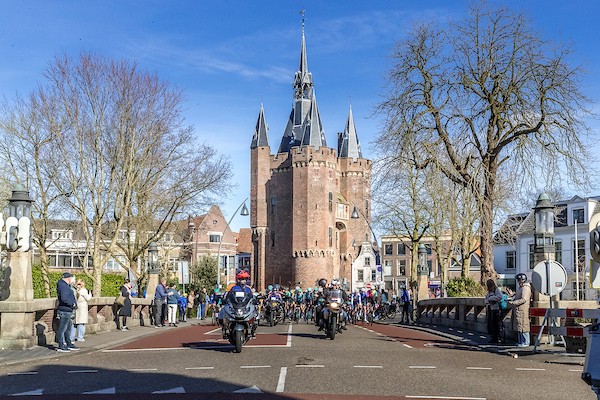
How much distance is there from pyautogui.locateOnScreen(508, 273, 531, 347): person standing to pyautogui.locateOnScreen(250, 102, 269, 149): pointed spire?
280 feet

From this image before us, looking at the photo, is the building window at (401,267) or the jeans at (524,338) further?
the building window at (401,267)

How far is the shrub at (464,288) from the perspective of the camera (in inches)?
1072

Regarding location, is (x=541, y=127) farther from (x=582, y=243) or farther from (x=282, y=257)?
(x=282, y=257)

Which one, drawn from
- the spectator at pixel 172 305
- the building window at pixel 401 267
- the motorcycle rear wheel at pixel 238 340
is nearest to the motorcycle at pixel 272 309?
the spectator at pixel 172 305

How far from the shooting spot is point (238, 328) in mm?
14555

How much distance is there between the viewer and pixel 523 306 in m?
16.1

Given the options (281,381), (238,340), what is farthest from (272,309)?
(281,381)

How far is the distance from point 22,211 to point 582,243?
147ft

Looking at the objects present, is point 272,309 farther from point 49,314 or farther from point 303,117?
point 303,117

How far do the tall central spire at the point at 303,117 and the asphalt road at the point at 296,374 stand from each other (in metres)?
83.0

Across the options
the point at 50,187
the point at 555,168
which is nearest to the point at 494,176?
the point at 555,168

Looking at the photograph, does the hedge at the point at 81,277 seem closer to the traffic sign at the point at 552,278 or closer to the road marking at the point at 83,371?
the road marking at the point at 83,371

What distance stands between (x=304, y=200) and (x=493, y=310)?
77.5 meters

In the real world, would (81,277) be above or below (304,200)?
below
